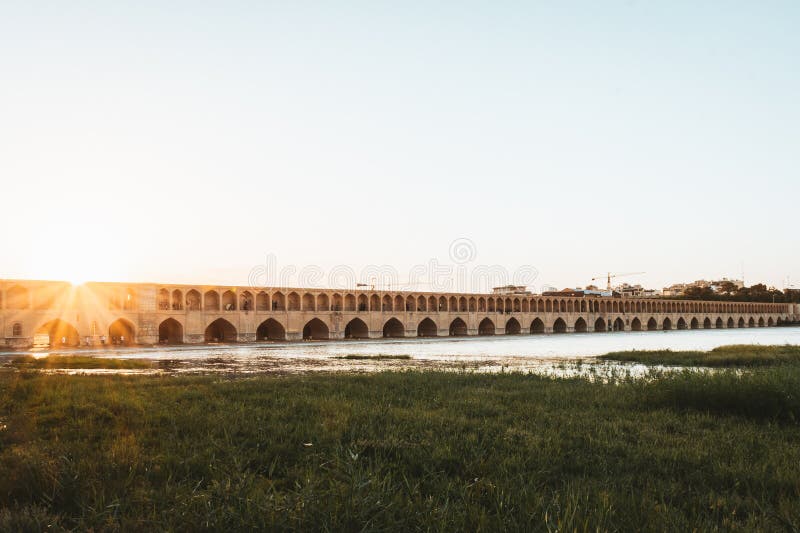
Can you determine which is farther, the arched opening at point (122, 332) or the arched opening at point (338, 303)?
the arched opening at point (338, 303)

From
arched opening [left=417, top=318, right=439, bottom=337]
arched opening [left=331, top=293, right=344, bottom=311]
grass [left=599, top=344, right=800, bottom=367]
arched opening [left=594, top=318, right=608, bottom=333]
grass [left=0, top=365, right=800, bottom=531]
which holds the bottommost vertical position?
arched opening [left=594, top=318, right=608, bottom=333]

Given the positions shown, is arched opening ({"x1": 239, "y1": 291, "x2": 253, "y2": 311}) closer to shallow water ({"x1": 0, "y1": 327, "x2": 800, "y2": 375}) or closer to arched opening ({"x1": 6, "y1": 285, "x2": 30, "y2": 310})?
shallow water ({"x1": 0, "y1": 327, "x2": 800, "y2": 375})

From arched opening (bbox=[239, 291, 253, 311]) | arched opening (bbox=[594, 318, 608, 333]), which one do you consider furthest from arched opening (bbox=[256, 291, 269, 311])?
arched opening (bbox=[594, 318, 608, 333])

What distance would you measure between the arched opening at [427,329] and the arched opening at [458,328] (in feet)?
10.7

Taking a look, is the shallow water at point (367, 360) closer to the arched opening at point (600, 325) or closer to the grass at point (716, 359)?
the grass at point (716, 359)

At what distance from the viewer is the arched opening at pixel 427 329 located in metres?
63.0

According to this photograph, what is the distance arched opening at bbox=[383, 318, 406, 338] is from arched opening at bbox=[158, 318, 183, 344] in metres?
21.2

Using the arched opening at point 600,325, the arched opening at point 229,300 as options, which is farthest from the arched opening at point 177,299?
the arched opening at point 600,325

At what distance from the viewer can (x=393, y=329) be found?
→ 61.2 m

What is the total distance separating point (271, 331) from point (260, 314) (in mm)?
4619

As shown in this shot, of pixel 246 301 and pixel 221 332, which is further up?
pixel 246 301

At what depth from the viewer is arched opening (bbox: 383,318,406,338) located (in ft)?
196

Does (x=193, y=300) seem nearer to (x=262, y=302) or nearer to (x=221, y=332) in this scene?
(x=221, y=332)

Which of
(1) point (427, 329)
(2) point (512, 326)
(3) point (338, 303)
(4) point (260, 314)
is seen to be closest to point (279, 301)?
(4) point (260, 314)
